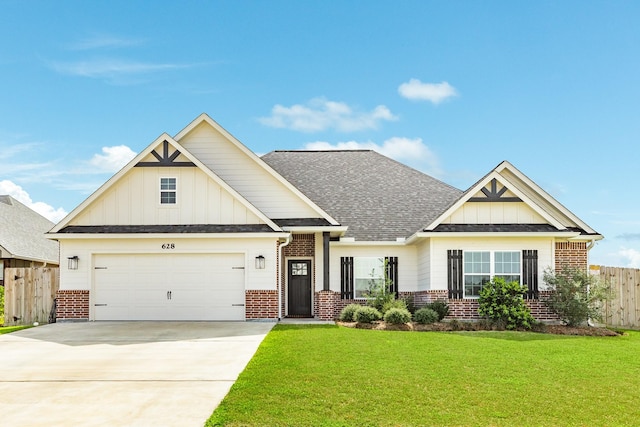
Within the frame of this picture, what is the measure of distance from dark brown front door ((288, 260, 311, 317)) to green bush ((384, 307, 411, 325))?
477 centimetres

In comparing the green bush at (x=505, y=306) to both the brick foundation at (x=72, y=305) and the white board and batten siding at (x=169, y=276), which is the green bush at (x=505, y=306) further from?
the brick foundation at (x=72, y=305)

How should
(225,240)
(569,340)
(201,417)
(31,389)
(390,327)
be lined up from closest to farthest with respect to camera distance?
(201,417), (31,389), (569,340), (390,327), (225,240)

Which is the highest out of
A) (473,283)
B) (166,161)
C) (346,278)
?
(166,161)

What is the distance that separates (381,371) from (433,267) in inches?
413

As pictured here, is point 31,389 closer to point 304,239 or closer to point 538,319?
point 304,239

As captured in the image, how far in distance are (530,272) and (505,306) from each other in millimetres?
2051

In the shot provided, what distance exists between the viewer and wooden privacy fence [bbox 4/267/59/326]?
23.9 metres

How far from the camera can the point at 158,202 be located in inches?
890

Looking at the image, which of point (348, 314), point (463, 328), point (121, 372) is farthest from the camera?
point (348, 314)

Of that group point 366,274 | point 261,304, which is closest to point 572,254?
point 366,274

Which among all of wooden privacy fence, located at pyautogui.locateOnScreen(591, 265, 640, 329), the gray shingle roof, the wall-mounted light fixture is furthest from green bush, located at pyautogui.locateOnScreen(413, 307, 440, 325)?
the wall-mounted light fixture

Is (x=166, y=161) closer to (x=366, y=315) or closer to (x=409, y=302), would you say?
(x=366, y=315)

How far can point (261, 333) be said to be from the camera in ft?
60.5

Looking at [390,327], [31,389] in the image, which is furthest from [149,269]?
[31,389]
